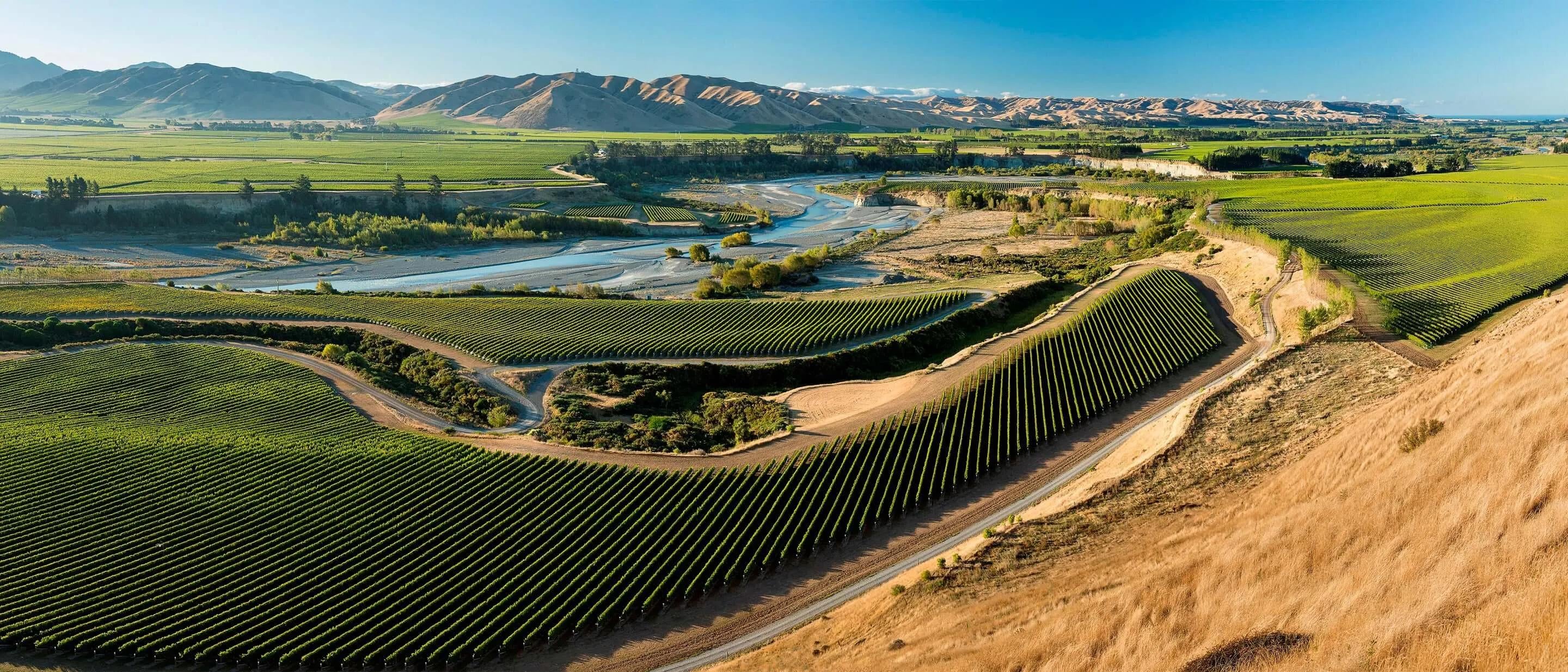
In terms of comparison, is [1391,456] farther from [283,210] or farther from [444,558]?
[283,210]

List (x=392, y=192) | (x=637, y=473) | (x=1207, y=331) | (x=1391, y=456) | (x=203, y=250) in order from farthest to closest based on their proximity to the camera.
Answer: (x=392, y=192)
(x=203, y=250)
(x=1207, y=331)
(x=637, y=473)
(x=1391, y=456)

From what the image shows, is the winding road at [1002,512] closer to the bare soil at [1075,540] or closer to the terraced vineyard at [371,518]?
the bare soil at [1075,540]

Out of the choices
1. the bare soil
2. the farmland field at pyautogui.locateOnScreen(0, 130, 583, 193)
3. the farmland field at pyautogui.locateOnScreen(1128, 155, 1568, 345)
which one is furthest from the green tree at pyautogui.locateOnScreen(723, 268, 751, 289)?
the farmland field at pyautogui.locateOnScreen(0, 130, 583, 193)

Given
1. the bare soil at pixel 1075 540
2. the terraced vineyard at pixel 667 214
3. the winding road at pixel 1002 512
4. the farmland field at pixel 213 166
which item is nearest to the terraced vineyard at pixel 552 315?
the winding road at pixel 1002 512

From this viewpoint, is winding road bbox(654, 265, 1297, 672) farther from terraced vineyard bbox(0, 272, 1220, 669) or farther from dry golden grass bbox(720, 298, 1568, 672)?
terraced vineyard bbox(0, 272, 1220, 669)

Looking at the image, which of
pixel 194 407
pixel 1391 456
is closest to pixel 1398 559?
pixel 1391 456

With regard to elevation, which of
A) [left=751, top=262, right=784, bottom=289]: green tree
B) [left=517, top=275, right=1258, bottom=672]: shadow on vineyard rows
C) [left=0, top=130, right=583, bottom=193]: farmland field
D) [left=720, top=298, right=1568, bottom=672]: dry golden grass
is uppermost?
[left=0, top=130, right=583, bottom=193]: farmland field
